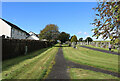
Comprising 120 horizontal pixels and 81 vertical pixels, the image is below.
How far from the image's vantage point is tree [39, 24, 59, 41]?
1532 inches

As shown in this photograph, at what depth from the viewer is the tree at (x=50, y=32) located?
38.9 m

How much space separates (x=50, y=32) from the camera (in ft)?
130

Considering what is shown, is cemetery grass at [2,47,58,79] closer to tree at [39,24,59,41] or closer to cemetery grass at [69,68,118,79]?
cemetery grass at [69,68,118,79]

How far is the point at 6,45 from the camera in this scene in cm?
988

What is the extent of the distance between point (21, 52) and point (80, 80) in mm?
10710

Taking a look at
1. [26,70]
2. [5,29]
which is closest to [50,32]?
[5,29]

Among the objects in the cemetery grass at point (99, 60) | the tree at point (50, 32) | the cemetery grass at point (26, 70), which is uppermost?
the tree at point (50, 32)

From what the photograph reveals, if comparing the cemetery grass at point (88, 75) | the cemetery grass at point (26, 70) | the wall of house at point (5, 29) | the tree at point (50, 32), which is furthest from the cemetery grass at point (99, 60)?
the tree at point (50, 32)

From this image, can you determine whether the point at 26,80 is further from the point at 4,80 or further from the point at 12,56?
the point at 12,56

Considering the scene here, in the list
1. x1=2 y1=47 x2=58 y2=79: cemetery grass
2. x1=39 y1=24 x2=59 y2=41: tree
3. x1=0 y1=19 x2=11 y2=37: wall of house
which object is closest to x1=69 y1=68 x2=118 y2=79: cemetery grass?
x1=2 y1=47 x2=58 y2=79: cemetery grass

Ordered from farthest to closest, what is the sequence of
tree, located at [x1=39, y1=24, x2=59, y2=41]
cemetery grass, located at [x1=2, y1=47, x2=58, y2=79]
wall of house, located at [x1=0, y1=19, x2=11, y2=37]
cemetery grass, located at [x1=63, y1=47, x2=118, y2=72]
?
tree, located at [x1=39, y1=24, x2=59, y2=41] < wall of house, located at [x1=0, y1=19, x2=11, y2=37] < cemetery grass, located at [x1=63, y1=47, x2=118, y2=72] < cemetery grass, located at [x1=2, y1=47, x2=58, y2=79]

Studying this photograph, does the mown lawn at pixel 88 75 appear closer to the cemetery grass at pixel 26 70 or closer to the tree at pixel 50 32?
the cemetery grass at pixel 26 70

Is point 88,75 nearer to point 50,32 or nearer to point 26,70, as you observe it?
point 26,70

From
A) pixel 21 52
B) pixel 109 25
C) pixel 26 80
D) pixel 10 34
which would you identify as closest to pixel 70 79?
pixel 26 80
